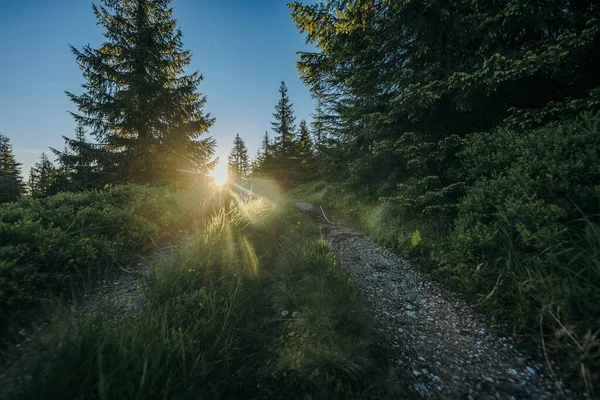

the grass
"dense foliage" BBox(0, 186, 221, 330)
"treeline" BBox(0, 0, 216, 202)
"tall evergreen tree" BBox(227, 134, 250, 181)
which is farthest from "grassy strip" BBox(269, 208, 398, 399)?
"tall evergreen tree" BBox(227, 134, 250, 181)

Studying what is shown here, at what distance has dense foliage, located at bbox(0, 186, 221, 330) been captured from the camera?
2688mm

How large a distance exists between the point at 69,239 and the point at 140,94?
35.7 ft

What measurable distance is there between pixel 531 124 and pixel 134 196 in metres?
10.2

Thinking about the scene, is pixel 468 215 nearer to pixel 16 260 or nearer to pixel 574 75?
pixel 574 75

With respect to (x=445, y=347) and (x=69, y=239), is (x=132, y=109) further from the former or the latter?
(x=445, y=347)

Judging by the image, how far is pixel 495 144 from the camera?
4.33 metres

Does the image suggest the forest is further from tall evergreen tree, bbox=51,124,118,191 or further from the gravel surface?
tall evergreen tree, bbox=51,124,118,191

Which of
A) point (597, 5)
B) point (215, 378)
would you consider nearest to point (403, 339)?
point (215, 378)

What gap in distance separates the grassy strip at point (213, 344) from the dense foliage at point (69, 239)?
3.07ft

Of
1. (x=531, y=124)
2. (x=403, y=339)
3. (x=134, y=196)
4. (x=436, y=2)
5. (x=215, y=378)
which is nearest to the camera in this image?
(x=215, y=378)

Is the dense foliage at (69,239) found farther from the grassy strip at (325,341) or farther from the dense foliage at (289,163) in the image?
the dense foliage at (289,163)

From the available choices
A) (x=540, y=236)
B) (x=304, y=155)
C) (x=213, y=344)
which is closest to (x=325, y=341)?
(x=213, y=344)

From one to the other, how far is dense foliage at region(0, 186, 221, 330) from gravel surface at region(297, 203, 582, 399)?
13.1ft

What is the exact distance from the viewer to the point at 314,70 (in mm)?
8922
